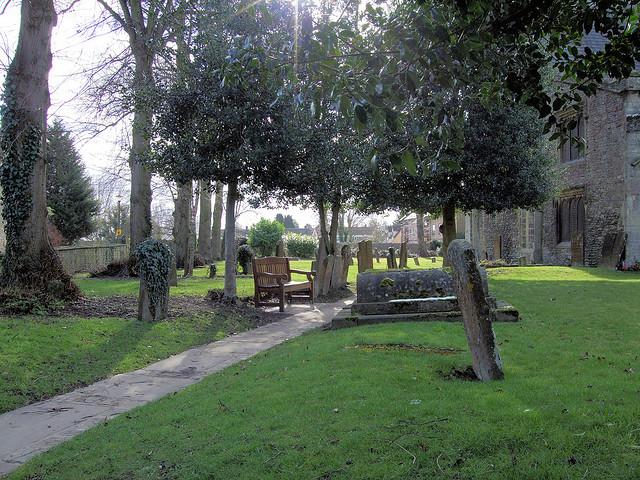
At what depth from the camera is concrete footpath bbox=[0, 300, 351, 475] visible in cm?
482

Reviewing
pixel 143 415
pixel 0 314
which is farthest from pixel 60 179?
pixel 143 415

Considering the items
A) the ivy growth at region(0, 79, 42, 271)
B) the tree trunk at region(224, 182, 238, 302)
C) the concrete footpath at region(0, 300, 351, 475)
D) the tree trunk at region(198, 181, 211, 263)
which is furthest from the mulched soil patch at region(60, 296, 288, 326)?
the tree trunk at region(198, 181, 211, 263)

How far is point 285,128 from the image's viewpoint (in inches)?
499

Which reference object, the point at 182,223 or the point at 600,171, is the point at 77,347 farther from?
the point at 600,171

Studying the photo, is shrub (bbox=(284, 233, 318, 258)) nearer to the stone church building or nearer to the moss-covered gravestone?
the stone church building

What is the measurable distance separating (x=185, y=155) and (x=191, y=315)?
Result: 145 inches

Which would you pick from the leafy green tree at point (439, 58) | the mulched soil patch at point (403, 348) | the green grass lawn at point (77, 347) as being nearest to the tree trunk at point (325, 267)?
the green grass lawn at point (77, 347)

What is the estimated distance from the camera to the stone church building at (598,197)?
71.7ft

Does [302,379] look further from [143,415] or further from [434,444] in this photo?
[434,444]

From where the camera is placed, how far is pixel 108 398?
616 centimetres

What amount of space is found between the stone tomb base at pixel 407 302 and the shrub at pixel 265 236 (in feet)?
76.0

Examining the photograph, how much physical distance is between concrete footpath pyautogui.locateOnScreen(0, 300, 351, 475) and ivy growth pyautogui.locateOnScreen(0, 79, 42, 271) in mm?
5075

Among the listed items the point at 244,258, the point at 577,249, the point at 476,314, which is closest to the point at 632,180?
the point at 577,249

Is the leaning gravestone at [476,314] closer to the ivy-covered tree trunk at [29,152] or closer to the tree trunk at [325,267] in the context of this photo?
the ivy-covered tree trunk at [29,152]
